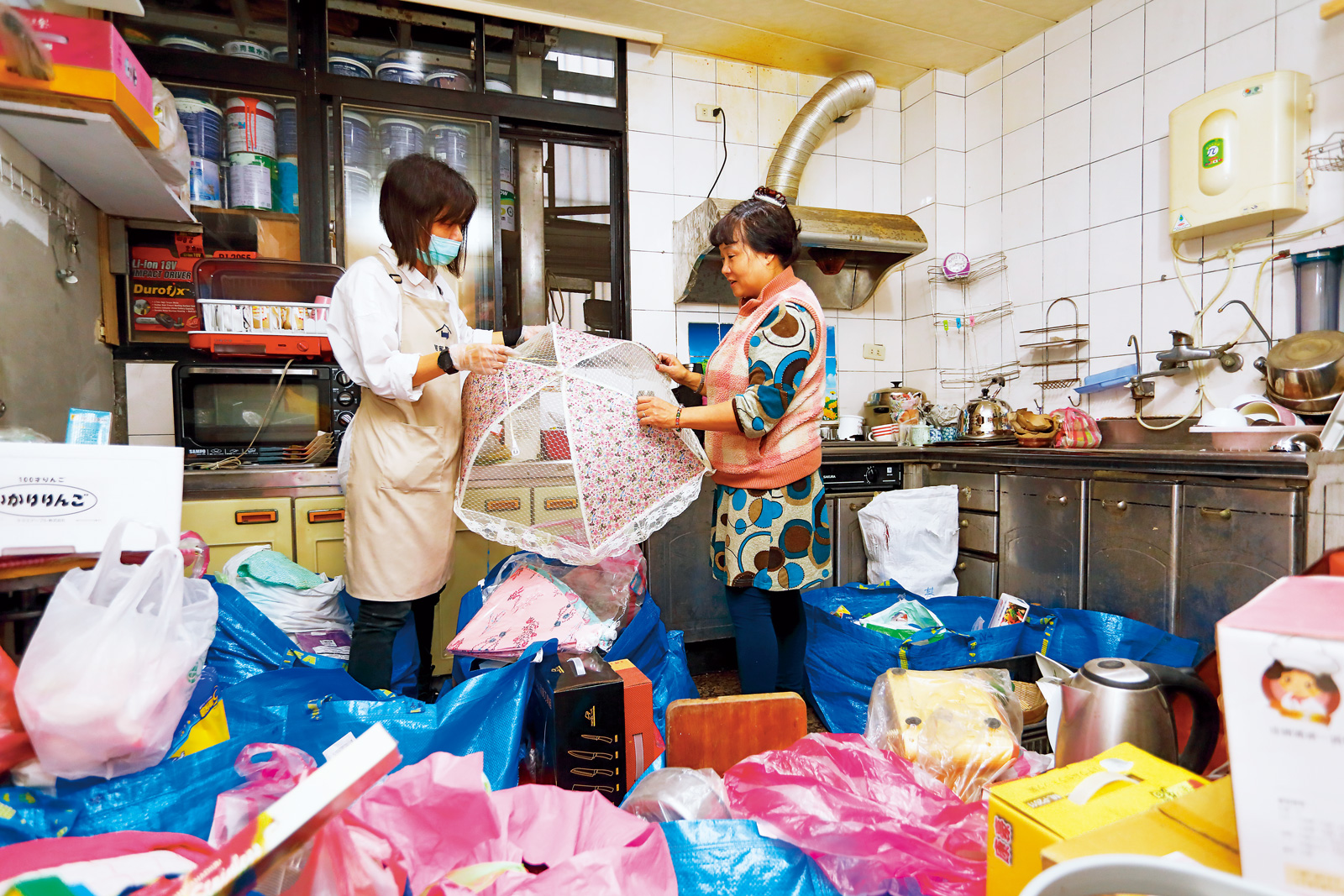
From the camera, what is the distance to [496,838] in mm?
725

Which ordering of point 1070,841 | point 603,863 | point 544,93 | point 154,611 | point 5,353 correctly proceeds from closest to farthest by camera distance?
point 1070,841 → point 603,863 → point 154,611 → point 5,353 → point 544,93

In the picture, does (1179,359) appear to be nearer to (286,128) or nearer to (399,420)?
(399,420)

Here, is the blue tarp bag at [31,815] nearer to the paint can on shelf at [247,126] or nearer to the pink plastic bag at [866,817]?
the pink plastic bag at [866,817]

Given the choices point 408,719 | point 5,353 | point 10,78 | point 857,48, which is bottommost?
point 408,719

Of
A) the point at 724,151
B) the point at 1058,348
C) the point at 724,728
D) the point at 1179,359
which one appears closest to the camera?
the point at 724,728

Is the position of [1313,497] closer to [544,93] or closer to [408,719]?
[408,719]

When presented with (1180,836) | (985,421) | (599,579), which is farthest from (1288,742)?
(985,421)

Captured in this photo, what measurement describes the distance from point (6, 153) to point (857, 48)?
304 cm

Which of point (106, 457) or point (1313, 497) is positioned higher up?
point (106, 457)

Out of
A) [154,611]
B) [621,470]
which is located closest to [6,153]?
[154,611]

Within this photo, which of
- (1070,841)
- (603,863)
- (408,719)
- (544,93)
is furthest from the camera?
(544,93)

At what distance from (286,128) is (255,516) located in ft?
5.06

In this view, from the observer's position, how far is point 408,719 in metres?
1.17

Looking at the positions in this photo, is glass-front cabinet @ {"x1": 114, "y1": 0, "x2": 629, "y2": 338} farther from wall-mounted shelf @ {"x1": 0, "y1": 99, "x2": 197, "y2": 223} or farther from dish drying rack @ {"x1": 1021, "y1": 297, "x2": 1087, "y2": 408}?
dish drying rack @ {"x1": 1021, "y1": 297, "x2": 1087, "y2": 408}
